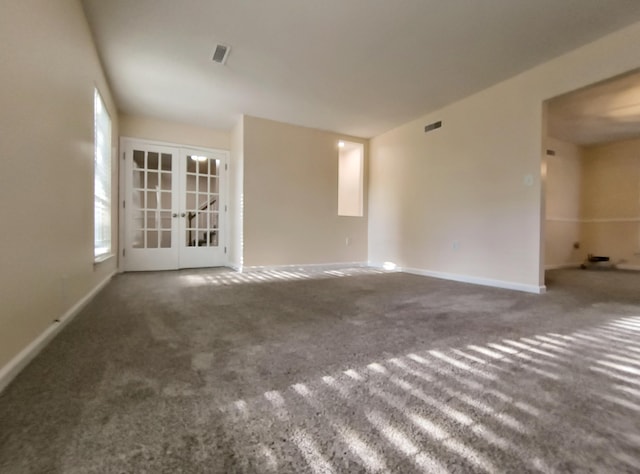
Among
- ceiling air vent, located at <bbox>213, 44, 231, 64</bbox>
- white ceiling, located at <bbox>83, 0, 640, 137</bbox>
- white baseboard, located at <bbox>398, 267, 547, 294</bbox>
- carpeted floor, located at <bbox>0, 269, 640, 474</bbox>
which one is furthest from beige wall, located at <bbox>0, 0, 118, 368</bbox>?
white baseboard, located at <bbox>398, 267, 547, 294</bbox>

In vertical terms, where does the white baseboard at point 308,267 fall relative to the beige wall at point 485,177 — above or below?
below

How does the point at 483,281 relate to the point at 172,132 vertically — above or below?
below

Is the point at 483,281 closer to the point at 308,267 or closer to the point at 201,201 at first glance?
the point at 308,267

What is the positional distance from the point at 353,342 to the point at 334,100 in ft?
11.2

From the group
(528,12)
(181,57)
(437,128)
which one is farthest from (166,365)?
(437,128)

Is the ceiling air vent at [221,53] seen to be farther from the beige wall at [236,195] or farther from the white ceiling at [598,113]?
the white ceiling at [598,113]

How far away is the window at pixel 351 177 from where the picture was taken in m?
5.72

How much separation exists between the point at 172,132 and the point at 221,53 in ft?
7.91

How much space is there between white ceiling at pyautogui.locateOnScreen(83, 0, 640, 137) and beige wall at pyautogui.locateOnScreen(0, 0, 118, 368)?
2.10 feet

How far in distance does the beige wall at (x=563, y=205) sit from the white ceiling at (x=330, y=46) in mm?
3362

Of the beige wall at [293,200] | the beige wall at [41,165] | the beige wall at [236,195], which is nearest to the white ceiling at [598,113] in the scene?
the beige wall at [293,200]

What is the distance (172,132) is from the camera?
4840mm

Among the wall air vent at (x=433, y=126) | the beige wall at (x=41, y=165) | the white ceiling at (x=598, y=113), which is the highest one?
the white ceiling at (x=598, y=113)

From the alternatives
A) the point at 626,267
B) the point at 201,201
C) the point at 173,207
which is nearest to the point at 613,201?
the point at 626,267
